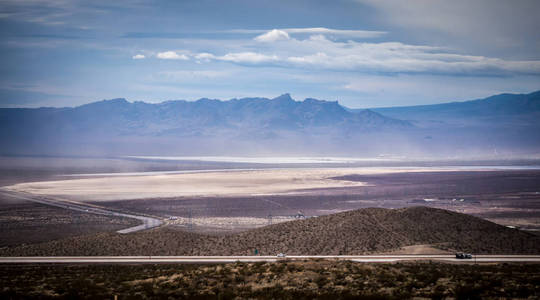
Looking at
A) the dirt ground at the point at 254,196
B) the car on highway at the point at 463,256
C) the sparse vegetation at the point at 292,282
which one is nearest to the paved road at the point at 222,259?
the car on highway at the point at 463,256

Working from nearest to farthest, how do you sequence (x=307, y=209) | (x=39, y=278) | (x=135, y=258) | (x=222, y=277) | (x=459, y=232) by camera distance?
(x=222, y=277) → (x=39, y=278) → (x=135, y=258) → (x=459, y=232) → (x=307, y=209)

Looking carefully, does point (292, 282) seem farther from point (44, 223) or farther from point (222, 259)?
point (44, 223)

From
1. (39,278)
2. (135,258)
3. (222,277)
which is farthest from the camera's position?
(135,258)

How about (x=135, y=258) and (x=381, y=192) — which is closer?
(x=135, y=258)

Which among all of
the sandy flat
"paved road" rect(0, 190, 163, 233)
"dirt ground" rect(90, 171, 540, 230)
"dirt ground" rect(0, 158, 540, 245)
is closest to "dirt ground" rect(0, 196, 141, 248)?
"dirt ground" rect(0, 158, 540, 245)

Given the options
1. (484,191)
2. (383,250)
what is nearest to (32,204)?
(383,250)

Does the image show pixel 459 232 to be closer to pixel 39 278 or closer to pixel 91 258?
pixel 91 258

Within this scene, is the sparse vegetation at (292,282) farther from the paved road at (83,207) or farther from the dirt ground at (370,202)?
the dirt ground at (370,202)
